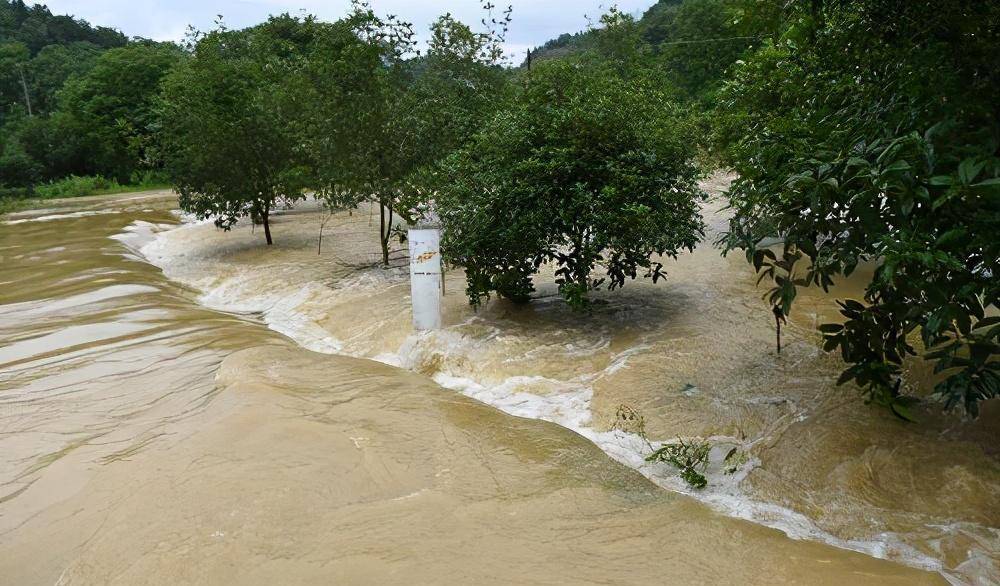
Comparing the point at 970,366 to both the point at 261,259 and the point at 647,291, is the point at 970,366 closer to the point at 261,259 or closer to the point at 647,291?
the point at 647,291

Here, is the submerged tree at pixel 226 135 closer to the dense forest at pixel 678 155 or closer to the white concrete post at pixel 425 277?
the dense forest at pixel 678 155

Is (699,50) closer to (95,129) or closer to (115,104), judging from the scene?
(115,104)

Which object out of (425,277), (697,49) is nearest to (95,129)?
(697,49)

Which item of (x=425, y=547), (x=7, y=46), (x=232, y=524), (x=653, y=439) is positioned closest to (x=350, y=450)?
(x=232, y=524)

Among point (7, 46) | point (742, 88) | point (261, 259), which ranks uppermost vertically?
point (7, 46)

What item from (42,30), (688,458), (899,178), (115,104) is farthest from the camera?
(42,30)

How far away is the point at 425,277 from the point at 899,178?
19.6 ft

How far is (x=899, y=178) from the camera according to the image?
467 centimetres

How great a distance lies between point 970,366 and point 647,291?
6096mm

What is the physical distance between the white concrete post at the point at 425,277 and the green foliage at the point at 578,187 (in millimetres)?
376

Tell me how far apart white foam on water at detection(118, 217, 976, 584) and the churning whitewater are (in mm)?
20

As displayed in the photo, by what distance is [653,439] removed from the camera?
654cm

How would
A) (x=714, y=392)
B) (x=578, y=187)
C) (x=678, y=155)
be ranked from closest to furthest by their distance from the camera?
1. (x=714, y=392)
2. (x=578, y=187)
3. (x=678, y=155)

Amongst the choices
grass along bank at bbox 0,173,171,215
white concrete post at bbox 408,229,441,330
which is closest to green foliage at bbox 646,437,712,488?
white concrete post at bbox 408,229,441,330
